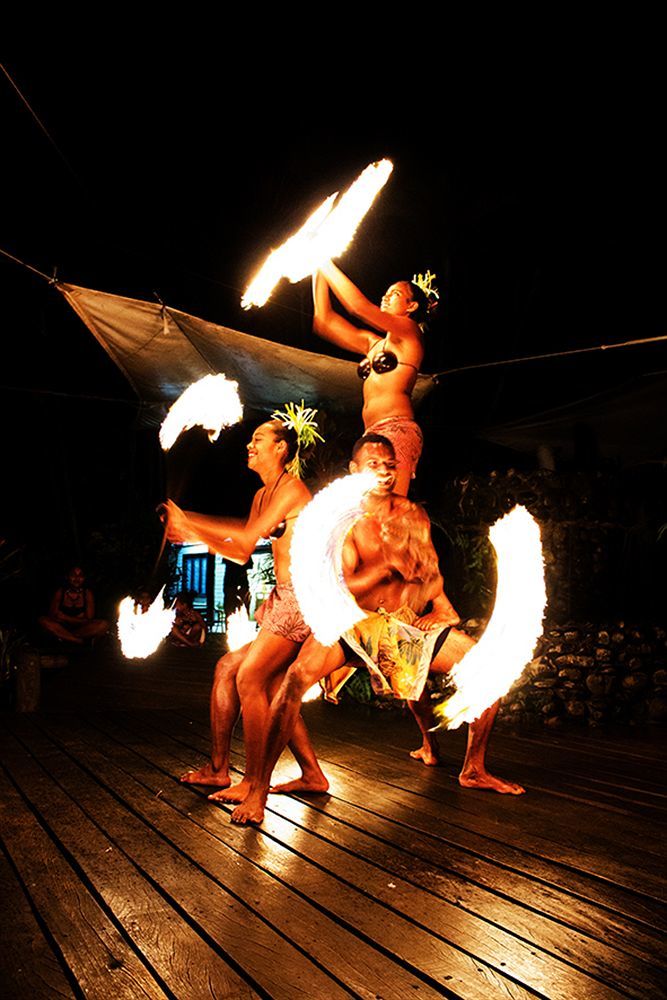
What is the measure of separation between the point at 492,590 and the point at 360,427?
228cm

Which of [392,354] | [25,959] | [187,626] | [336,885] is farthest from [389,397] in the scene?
[187,626]

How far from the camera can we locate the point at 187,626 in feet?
36.6

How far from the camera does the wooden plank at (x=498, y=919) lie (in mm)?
1829

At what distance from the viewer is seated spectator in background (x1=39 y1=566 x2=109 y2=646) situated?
9.39 m

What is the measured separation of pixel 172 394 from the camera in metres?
7.62

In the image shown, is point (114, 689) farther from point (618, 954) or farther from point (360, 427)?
point (618, 954)

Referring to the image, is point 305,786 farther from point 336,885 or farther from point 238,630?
point 336,885

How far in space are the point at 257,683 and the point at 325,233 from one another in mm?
2162

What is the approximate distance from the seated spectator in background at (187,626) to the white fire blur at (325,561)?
7659 millimetres

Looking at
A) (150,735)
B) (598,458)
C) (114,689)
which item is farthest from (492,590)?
(114,689)

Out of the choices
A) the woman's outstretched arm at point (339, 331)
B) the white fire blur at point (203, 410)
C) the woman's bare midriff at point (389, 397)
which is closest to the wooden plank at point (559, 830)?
the woman's bare midriff at point (389, 397)

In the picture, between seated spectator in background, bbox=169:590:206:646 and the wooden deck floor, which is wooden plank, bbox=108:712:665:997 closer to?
the wooden deck floor

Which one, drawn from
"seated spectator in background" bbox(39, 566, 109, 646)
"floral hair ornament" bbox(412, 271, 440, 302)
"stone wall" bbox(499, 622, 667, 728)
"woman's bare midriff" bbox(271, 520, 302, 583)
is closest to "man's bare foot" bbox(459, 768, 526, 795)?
"woman's bare midriff" bbox(271, 520, 302, 583)

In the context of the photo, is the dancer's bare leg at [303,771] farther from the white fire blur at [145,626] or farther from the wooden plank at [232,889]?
the white fire blur at [145,626]
